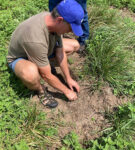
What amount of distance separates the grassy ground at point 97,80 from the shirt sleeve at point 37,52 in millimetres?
659

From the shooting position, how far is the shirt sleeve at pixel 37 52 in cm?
190

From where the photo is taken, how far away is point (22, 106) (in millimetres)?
2391

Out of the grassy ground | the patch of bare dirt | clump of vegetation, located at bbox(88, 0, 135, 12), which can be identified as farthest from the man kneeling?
clump of vegetation, located at bbox(88, 0, 135, 12)

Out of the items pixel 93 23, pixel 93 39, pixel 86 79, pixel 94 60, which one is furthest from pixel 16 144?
pixel 93 23

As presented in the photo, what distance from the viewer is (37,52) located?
6.32 feet

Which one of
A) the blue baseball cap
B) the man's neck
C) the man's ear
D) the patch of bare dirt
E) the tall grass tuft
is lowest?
the patch of bare dirt

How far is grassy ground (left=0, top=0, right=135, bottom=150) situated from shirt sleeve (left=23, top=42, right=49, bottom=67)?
2.16ft

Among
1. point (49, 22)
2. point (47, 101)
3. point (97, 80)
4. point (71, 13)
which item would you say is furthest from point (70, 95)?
point (71, 13)

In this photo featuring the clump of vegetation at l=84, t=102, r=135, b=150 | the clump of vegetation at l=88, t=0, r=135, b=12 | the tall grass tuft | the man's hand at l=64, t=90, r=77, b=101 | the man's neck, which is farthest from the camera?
the clump of vegetation at l=88, t=0, r=135, b=12

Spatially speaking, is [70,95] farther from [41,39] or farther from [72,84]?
[41,39]

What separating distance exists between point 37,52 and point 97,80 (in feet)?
4.07

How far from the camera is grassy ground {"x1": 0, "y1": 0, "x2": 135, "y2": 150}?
2156 mm

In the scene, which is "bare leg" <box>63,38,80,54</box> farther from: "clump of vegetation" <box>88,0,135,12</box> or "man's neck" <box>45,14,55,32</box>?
"clump of vegetation" <box>88,0,135,12</box>

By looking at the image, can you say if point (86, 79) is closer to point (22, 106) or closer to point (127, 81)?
point (127, 81)
